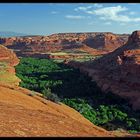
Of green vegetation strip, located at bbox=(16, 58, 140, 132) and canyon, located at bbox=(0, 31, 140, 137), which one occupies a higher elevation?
canyon, located at bbox=(0, 31, 140, 137)

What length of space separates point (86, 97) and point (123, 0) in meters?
31.8

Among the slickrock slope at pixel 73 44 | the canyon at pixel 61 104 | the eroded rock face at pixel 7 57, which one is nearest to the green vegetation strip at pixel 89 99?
the canyon at pixel 61 104

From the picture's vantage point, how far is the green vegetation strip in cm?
2327

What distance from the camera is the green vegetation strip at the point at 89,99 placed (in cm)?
2327

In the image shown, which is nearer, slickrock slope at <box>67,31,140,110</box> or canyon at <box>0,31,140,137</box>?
canyon at <box>0,31,140,137</box>

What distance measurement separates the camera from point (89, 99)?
107 ft

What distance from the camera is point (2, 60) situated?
61.7 m

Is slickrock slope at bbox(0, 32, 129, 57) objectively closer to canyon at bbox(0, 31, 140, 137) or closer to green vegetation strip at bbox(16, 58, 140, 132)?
canyon at bbox(0, 31, 140, 137)

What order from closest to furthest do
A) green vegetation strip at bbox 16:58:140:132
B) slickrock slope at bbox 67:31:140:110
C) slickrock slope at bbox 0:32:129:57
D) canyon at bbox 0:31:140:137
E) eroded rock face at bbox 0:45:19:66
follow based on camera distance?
canyon at bbox 0:31:140:137 < green vegetation strip at bbox 16:58:140:132 < slickrock slope at bbox 67:31:140:110 < eroded rock face at bbox 0:45:19:66 < slickrock slope at bbox 0:32:129:57

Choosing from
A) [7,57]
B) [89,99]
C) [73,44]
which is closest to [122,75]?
[89,99]

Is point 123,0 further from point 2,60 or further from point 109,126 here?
Result: point 2,60

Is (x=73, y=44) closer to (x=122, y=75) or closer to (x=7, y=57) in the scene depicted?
(x=7, y=57)

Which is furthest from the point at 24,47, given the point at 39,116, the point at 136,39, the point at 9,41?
the point at 39,116

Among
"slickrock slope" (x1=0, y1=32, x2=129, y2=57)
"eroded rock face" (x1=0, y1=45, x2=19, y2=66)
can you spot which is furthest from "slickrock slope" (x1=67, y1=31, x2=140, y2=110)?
"slickrock slope" (x1=0, y1=32, x2=129, y2=57)
